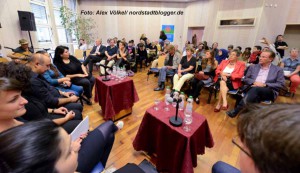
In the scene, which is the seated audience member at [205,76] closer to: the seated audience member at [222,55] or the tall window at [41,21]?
the seated audience member at [222,55]

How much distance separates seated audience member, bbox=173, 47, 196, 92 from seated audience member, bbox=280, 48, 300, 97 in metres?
2.33

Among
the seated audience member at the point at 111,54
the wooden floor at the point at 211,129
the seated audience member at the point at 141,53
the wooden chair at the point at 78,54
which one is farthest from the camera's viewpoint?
the seated audience member at the point at 141,53

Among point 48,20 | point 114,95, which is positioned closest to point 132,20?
point 48,20

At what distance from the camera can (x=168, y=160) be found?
1.50m

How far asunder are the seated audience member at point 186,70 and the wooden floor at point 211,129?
0.54m

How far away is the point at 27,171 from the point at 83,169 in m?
0.67

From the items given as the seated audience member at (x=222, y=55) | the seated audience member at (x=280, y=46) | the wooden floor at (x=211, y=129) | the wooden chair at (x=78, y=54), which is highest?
the seated audience member at (x=280, y=46)

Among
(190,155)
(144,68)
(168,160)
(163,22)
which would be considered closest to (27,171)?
(190,155)

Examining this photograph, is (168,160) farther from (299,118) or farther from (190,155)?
(299,118)

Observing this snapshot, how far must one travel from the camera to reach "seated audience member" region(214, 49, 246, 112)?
2805 mm

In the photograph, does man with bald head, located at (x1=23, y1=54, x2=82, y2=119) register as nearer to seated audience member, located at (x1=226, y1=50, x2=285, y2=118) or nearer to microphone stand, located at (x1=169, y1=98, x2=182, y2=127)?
microphone stand, located at (x1=169, y1=98, x2=182, y2=127)

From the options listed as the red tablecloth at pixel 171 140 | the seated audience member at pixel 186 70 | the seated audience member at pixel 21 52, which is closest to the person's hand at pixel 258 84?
the seated audience member at pixel 186 70

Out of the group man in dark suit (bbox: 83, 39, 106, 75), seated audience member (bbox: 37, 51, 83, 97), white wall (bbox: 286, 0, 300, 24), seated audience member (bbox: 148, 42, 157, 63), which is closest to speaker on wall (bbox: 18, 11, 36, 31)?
man in dark suit (bbox: 83, 39, 106, 75)

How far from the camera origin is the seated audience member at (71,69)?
2770 millimetres
